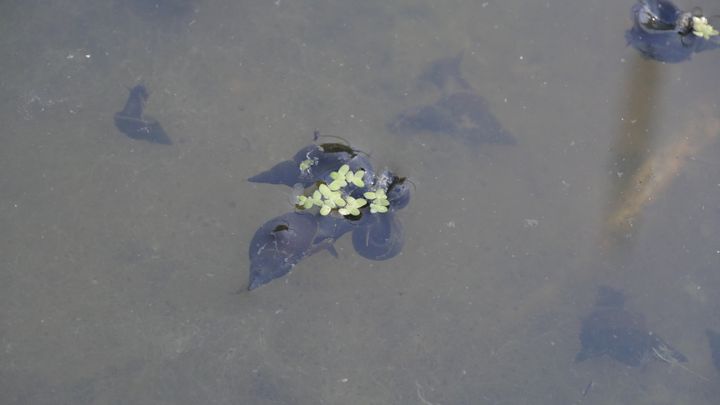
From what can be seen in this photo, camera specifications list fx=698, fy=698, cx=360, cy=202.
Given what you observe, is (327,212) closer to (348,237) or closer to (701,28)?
(348,237)

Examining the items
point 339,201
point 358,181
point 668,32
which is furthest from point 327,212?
point 668,32

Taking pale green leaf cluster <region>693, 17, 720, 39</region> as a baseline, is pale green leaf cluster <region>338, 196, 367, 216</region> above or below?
below

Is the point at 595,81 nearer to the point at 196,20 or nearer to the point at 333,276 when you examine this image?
the point at 333,276

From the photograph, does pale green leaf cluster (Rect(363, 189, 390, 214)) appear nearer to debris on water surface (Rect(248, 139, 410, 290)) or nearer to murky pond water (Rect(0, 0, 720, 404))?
debris on water surface (Rect(248, 139, 410, 290))

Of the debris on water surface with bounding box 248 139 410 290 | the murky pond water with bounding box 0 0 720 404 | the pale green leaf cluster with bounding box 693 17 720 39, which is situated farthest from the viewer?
the pale green leaf cluster with bounding box 693 17 720 39

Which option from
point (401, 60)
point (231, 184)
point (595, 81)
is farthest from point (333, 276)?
point (595, 81)

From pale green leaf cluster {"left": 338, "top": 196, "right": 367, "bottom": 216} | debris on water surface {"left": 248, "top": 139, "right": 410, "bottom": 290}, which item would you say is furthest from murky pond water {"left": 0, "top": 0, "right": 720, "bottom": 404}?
pale green leaf cluster {"left": 338, "top": 196, "right": 367, "bottom": 216}

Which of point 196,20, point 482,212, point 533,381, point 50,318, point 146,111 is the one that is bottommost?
point 533,381
